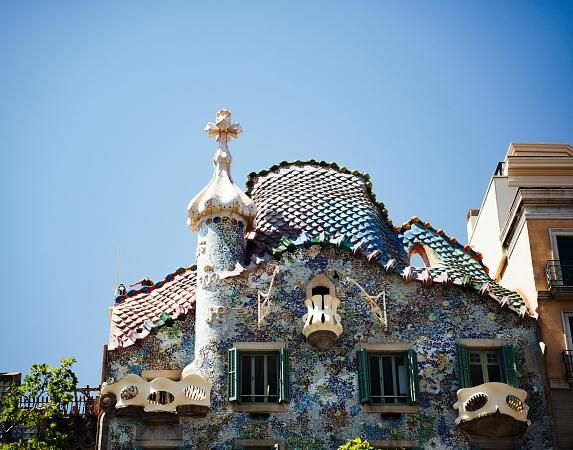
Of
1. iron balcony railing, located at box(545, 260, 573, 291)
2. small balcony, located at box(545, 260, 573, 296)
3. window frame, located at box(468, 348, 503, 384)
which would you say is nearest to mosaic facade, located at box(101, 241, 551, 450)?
window frame, located at box(468, 348, 503, 384)

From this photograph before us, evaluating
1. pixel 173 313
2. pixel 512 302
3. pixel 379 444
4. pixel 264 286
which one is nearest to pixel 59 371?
pixel 173 313

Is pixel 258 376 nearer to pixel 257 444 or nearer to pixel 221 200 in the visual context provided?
pixel 257 444

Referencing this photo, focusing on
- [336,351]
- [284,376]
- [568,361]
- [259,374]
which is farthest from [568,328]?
[259,374]

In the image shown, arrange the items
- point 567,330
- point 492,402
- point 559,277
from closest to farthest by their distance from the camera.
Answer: point 492,402 → point 567,330 → point 559,277

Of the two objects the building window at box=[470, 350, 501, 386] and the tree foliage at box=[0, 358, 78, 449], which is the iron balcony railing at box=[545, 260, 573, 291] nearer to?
the building window at box=[470, 350, 501, 386]

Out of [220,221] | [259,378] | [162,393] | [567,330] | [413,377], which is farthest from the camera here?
[220,221]

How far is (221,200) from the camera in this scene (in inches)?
1204

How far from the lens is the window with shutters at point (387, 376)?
2864 cm

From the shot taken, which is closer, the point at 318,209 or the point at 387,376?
the point at 387,376

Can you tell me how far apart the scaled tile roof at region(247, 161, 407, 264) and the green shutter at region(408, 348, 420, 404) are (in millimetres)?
2402

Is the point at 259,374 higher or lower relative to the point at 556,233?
lower

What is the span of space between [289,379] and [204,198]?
15.2 feet

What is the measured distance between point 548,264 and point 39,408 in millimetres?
11194

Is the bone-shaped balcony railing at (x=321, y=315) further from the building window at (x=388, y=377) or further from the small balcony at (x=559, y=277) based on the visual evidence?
the small balcony at (x=559, y=277)
